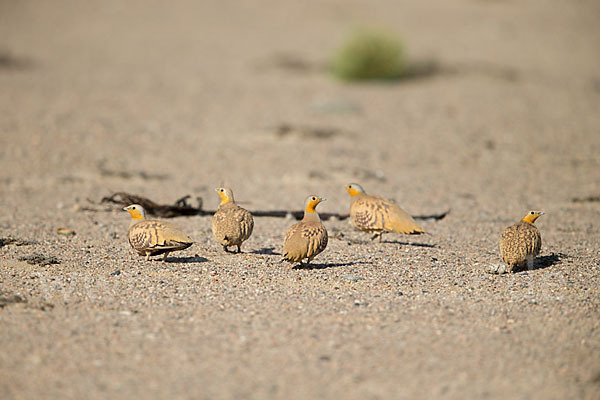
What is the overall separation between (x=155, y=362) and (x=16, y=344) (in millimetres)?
924

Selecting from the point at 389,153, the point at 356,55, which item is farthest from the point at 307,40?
the point at 389,153

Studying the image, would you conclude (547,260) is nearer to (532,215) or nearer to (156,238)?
(532,215)

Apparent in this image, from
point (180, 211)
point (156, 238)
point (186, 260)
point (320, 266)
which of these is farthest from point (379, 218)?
point (180, 211)

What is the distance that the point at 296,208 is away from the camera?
26.9 feet

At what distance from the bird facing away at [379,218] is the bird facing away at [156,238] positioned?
1.80m

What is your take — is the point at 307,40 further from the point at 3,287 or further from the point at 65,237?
the point at 3,287

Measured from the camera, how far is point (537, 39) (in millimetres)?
21172

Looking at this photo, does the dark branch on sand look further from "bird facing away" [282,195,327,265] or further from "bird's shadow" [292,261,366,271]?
"bird facing away" [282,195,327,265]

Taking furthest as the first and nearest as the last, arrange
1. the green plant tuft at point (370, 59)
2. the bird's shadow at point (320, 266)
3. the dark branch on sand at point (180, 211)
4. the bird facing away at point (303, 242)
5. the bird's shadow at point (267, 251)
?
the green plant tuft at point (370, 59) < the dark branch on sand at point (180, 211) < the bird's shadow at point (267, 251) < the bird's shadow at point (320, 266) < the bird facing away at point (303, 242)

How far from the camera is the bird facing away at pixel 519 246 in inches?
219

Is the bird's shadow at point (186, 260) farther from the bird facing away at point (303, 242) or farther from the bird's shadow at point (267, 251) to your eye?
the bird facing away at point (303, 242)

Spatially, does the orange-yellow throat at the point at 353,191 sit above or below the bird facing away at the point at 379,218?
above

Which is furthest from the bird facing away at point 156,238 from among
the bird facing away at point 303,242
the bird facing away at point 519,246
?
the bird facing away at point 519,246

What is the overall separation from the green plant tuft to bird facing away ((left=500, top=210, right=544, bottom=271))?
1159 centimetres
